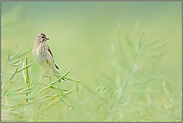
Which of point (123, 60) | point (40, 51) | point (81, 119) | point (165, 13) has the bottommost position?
point (81, 119)

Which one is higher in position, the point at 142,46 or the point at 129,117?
the point at 142,46

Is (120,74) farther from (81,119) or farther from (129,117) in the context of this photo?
(81,119)

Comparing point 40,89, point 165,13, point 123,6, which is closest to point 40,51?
point 40,89

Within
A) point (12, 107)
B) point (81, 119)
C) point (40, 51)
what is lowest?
point (81, 119)

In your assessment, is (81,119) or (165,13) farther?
(165,13)

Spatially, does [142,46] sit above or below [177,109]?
above

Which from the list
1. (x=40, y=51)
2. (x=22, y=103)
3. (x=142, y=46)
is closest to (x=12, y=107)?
(x=22, y=103)

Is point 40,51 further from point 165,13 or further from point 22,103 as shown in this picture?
point 165,13

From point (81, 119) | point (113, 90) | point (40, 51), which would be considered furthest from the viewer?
point (40, 51)

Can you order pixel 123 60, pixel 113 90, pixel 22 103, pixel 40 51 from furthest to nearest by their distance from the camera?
pixel 40 51 < pixel 113 90 < pixel 123 60 < pixel 22 103
